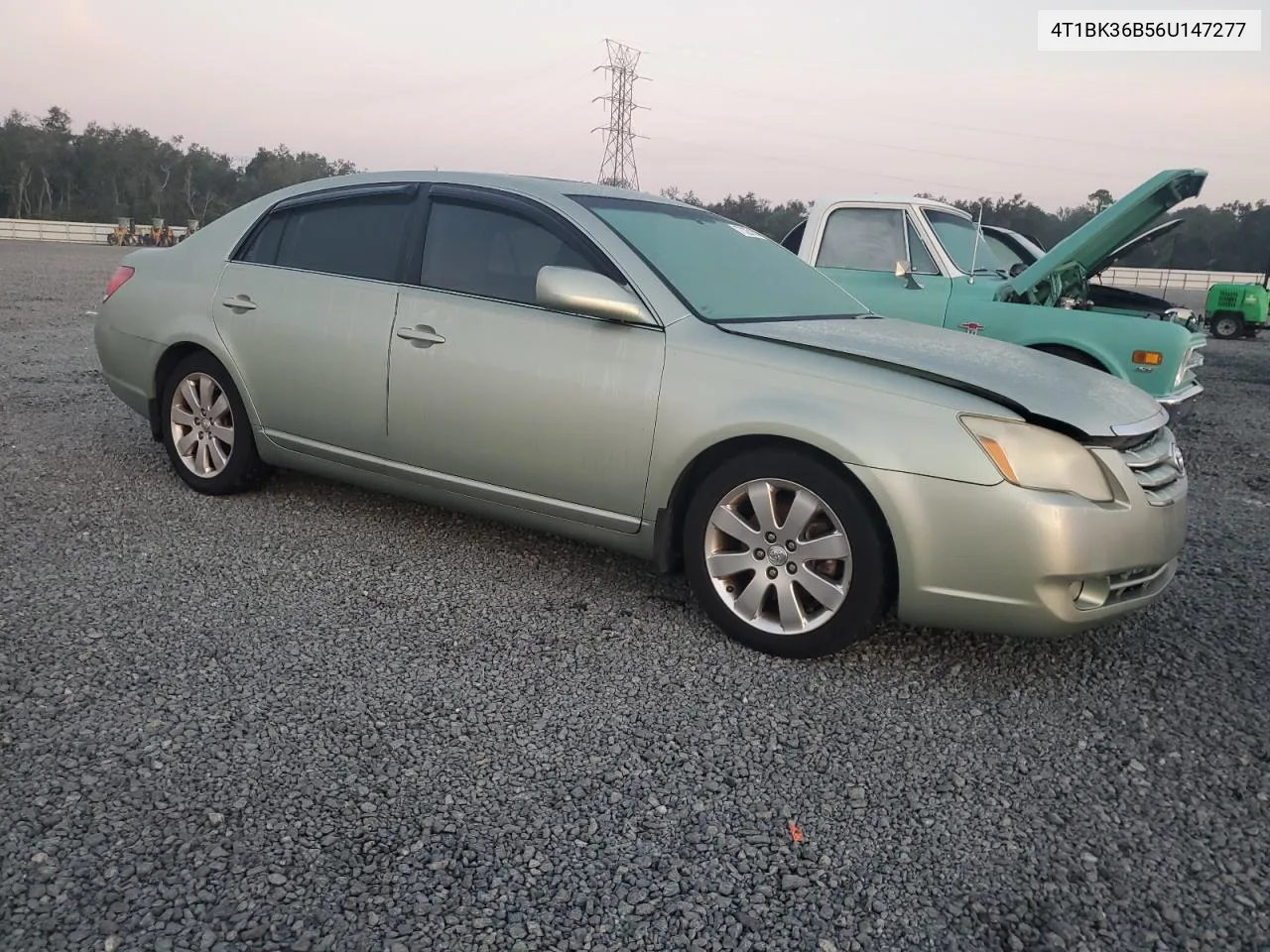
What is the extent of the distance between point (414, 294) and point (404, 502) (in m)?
1.30

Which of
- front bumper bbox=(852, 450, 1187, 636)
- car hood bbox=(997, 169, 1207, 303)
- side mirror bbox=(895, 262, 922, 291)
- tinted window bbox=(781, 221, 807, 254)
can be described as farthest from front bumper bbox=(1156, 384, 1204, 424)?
front bumper bbox=(852, 450, 1187, 636)

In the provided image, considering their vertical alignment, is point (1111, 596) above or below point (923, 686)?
above

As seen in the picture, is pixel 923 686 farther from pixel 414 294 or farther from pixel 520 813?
pixel 414 294

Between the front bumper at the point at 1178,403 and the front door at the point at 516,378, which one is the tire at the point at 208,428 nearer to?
the front door at the point at 516,378

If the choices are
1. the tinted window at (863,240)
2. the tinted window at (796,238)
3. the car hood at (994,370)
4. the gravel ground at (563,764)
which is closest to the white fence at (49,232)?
the tinted window at (796,238)

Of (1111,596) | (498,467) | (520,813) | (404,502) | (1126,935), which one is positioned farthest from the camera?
(404,502)

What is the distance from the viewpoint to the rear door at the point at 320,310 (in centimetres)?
443

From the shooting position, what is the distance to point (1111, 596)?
335 centimetres

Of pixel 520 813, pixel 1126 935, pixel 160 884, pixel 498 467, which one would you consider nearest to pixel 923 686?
pixel 1126 935

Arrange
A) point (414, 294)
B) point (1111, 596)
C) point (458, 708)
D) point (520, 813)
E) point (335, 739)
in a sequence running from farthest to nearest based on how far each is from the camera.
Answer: point (414, 294)
point (1111, 596)
point (458, 708)
point (335, 739)
point (520, 813)

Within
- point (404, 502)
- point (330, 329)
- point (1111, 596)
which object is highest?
point (330, 329)

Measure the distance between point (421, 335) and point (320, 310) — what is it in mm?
631

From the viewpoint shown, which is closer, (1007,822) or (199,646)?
(1007,822)

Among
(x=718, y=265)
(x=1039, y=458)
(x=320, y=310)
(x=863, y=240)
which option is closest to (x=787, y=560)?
(x=1039, y=458)
